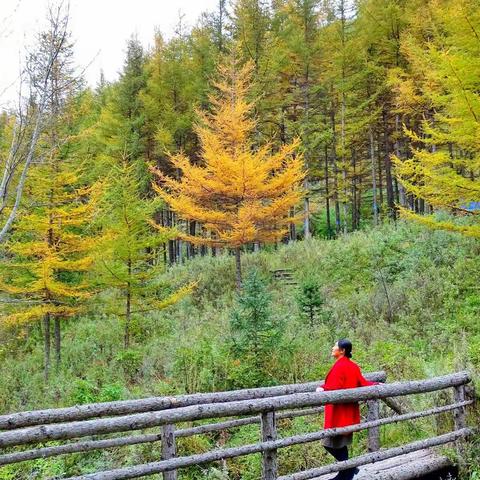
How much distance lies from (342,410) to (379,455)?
2.30ft

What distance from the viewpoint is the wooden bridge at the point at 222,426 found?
167 inches

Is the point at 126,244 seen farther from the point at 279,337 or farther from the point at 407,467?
the point at 407,467

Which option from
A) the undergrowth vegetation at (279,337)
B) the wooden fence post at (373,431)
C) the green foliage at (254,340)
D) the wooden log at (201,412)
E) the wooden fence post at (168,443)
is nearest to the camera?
the wooden log at (201,412)

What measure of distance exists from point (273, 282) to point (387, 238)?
5.21m

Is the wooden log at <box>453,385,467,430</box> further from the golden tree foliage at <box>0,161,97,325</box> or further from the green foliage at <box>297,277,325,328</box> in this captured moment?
the golden tree foliage at <box>0,161,97,325</box>

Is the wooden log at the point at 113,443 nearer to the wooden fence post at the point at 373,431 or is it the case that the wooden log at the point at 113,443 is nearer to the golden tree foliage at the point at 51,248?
the wooden fence post at the point at 373,431

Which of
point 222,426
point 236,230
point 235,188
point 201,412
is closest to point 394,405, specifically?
point 222,426

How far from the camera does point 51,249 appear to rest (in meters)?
17.1

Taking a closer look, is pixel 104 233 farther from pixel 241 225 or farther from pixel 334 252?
pixel 334 252

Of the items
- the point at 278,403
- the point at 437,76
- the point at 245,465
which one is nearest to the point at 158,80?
the point at 437,76

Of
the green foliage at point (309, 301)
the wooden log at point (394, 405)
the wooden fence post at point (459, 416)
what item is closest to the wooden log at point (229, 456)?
the wooden fence post at point (459, 416)

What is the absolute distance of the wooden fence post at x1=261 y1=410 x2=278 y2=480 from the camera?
4.98 m

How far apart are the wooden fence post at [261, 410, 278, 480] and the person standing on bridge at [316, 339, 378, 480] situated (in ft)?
2.79

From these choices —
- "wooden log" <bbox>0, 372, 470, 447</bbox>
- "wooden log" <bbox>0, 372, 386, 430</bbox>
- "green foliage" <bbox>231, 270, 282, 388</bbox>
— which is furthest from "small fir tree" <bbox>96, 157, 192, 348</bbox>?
"wooden log" <bbox>0, 372, 470, 447</bbox>
